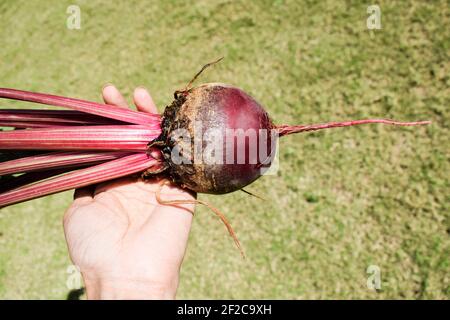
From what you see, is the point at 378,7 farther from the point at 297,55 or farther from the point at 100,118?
the point at 100,118

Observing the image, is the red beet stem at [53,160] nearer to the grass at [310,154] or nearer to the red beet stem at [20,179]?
the red beet stem at [20,179]

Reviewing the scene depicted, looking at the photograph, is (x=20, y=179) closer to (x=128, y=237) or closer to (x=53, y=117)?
(x=53, y=117)

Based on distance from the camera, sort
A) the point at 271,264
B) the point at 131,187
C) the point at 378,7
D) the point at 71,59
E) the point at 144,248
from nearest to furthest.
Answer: the point at 144,248 < the point at 131,187 < the point at 271,264 < the point at 378,7 < the point at 71,59

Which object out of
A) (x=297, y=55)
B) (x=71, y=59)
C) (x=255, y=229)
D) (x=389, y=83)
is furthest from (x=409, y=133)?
(x=71, y=59)

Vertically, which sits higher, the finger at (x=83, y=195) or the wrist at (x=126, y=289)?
the finger at (x=83, y=195)

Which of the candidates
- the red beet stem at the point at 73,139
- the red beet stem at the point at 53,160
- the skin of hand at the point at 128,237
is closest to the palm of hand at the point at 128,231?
the skin of hand at the point at 128,237

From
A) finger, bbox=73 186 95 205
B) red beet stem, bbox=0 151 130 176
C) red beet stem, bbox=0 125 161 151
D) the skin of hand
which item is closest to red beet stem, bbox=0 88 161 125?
red beet stem, bbox=0 125 161 151
